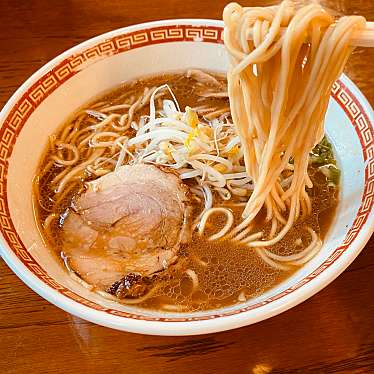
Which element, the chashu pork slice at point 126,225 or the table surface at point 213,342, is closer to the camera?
the table surface at point 213,342

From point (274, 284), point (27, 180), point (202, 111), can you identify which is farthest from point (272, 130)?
point (27, 180)

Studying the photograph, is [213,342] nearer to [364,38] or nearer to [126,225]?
[126,225]

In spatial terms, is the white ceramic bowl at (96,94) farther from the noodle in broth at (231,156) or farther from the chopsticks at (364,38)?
the chopsticks at (364,38)

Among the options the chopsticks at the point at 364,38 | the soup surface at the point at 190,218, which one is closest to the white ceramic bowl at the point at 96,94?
the soup surface at the point at 190,218

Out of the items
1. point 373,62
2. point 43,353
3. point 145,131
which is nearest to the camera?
point 43,353

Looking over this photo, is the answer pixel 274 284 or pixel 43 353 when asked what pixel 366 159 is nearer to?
pixel 274 284
